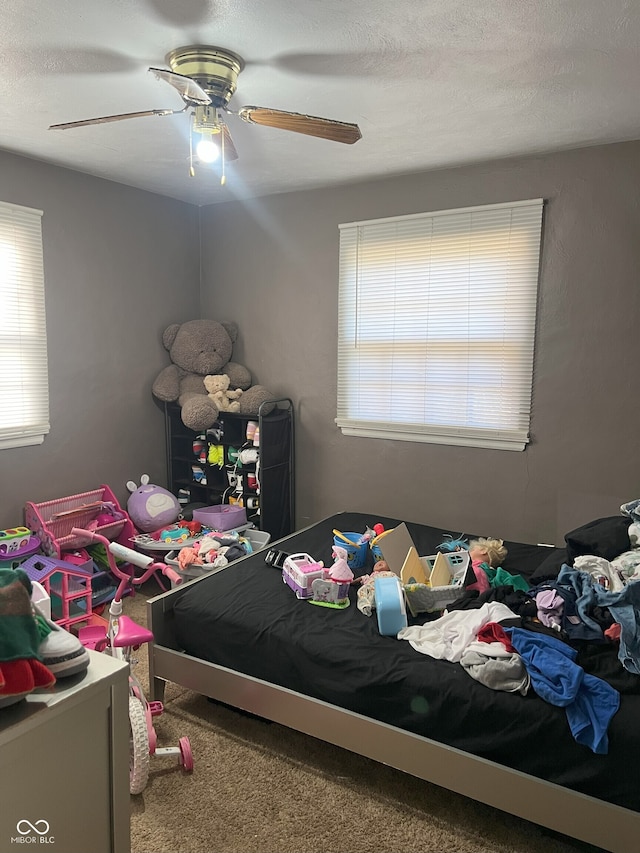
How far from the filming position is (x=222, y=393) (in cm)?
405

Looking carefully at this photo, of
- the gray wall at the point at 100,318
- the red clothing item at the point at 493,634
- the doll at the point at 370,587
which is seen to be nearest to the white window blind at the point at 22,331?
the gray wall at the point at 100,318

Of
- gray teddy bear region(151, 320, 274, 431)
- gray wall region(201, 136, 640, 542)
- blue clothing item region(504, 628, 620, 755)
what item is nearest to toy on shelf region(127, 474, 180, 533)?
gray teddy bear region(151, 320, 274, 431)

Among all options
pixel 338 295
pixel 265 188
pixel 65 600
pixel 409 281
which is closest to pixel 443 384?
pixel 409 281

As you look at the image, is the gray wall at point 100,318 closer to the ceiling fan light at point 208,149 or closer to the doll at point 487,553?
the ceiling fan light at point 208,149

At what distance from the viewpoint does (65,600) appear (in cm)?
300

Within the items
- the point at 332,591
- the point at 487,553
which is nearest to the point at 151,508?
the point at 332,591

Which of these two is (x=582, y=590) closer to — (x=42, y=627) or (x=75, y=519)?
(x=42, y=627)

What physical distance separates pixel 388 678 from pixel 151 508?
2264 mm

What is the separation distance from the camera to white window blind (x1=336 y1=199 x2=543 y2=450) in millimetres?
3330

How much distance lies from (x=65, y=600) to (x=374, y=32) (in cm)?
283

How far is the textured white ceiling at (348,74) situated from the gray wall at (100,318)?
0.33 m

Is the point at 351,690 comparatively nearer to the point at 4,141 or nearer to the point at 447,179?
the point at 447,179

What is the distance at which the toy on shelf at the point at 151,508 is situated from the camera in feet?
12.3

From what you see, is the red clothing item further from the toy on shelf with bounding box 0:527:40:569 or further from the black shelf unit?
the toy on shelf with bounding box 0:527:40:569
